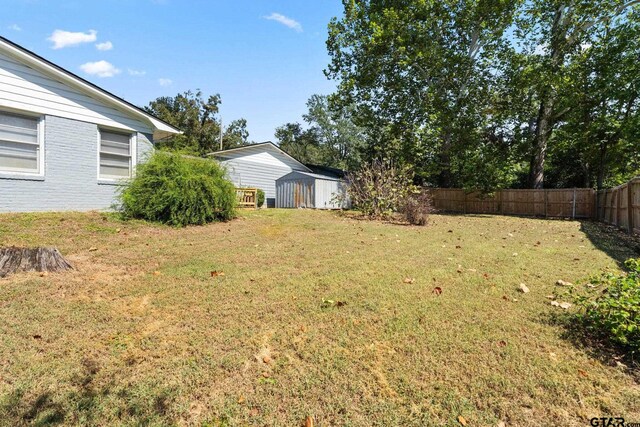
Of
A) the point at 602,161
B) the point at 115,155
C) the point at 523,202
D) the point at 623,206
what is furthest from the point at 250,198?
the point at 602,161

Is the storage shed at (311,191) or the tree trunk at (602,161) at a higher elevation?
the tree trunk at (602,161)

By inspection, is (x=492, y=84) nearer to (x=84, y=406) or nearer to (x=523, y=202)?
(x=523, y=202)

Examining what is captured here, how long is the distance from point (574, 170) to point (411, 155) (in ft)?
40.8

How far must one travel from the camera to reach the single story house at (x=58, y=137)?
765cm

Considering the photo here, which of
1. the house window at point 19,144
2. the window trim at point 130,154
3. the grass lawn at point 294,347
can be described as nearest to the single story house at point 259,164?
the window trim at point 130,154

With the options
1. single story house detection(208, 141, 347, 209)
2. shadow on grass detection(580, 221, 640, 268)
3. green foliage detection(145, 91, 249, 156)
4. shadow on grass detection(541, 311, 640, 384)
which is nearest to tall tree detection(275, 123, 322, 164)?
green foliage detection(145, 91, 249, 156)

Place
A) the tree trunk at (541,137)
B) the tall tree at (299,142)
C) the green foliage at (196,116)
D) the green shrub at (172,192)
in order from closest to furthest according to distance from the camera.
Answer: the green shrub at (172,192)
the tree trunk at (541,137)
the green foliage at (196,116)
the tall tree at (299,142)

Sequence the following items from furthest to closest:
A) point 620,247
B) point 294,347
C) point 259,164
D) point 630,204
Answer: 1. point 259,164
2. point 630,204
3. point 620,247
4. point 294,347

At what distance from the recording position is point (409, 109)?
2005cm

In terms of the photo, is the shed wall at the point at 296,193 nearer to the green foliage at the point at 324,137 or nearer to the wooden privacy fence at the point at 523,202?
the wooden privacy fence at the point at 523,202

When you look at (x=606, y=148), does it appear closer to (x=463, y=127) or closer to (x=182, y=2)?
(x=463, y=127)

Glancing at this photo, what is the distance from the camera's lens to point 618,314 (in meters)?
2.42

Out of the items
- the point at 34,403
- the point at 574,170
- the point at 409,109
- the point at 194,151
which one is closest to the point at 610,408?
the point at 34,403

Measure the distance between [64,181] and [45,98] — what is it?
215cm
